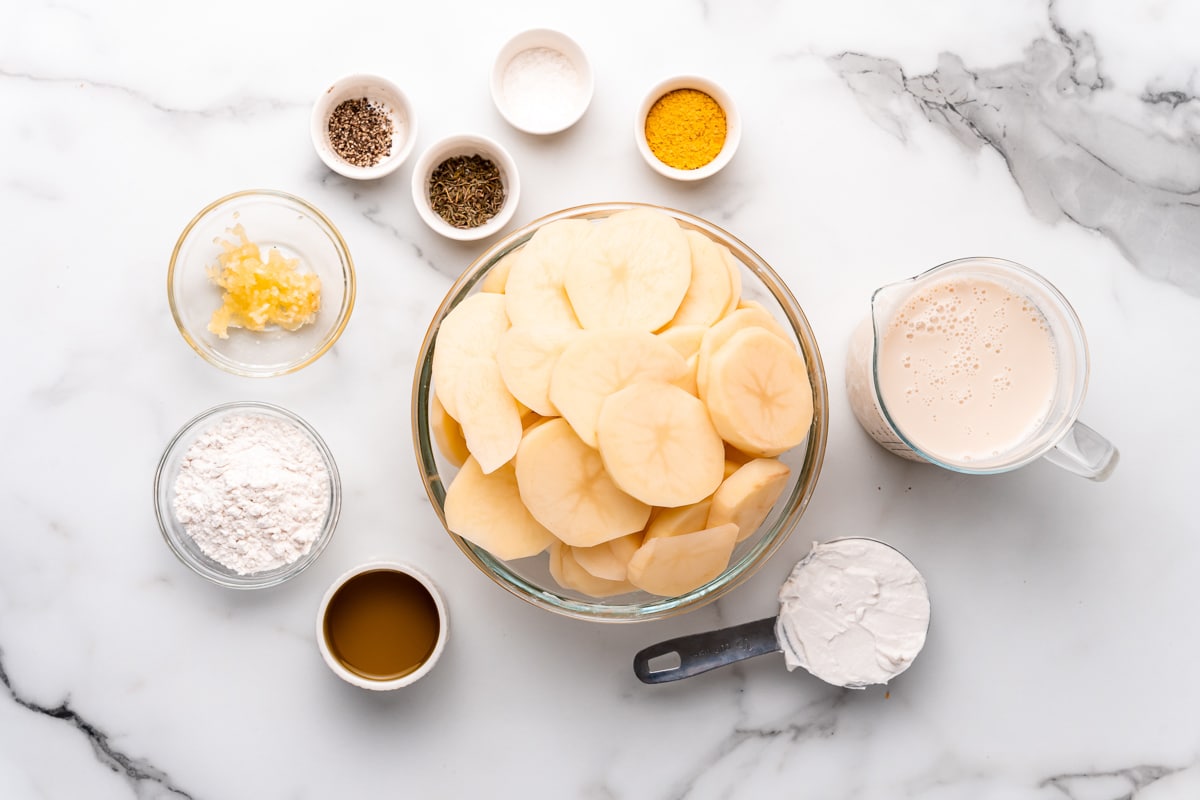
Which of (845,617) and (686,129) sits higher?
(686,129)

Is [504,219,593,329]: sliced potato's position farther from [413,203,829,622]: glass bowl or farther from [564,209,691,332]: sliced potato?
[413,203,829,622]: glass bowl

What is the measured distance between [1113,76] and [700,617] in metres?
1.34

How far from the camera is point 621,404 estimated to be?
120 centimetres

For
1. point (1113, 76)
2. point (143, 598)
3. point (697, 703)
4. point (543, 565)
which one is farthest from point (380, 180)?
point (1113, 76)

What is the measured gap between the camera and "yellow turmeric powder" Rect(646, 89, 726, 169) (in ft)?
5.56

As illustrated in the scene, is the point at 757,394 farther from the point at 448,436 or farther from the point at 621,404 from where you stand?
the point at 448,436

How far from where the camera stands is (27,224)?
1.73 meters

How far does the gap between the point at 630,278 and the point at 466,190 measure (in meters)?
0.54

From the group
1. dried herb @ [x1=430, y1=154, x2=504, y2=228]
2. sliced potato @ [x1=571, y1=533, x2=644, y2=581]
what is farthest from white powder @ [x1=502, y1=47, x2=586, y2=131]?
sliced potato @ [x1=571, y1=533, x2=644, y2=581]

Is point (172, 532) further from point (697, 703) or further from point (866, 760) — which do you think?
point (866, 760)

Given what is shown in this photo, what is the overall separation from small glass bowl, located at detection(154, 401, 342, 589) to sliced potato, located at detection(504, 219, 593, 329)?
558 mm

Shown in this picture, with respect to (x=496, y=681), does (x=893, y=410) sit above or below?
above

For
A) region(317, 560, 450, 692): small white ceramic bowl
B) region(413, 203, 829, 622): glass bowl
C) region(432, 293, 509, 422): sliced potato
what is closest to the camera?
region(432, 293, 509, 422): sliced potato

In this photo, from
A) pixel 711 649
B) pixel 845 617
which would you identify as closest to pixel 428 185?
pixel 711 649
